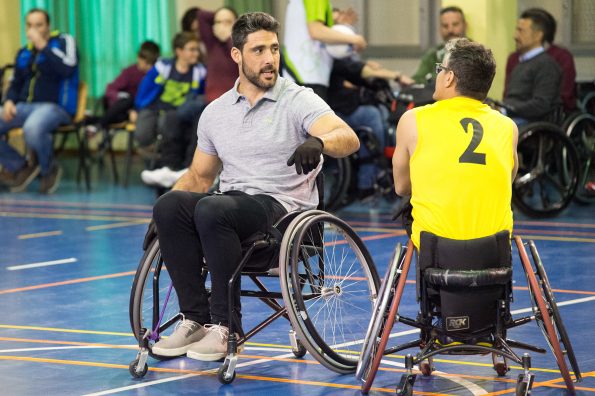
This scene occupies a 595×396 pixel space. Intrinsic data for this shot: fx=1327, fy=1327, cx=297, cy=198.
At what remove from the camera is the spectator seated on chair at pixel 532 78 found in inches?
343

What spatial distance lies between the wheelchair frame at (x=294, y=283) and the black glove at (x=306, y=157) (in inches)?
7.2

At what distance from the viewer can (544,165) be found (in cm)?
838

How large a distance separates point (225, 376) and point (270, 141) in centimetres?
86

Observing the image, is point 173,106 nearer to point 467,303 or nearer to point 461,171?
point 461,171

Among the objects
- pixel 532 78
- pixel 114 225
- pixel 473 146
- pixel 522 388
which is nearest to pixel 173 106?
pixel 114 225

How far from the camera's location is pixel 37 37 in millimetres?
10938

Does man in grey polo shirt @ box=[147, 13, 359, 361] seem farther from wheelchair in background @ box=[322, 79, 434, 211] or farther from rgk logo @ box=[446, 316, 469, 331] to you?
→ wheelchair in background @ box=[322, 79, 434, 211]

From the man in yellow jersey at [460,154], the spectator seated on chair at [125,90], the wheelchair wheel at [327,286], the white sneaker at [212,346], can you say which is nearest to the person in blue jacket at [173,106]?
the spectator seated on chair at [125,90]

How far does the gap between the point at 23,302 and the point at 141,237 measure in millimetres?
2182

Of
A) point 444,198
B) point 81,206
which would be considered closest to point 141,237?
point 81,206

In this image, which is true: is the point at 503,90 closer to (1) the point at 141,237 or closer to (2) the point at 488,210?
(1) the point at 141,237

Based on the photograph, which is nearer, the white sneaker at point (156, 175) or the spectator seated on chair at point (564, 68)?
the spectator seated on chair at point (564, 68)

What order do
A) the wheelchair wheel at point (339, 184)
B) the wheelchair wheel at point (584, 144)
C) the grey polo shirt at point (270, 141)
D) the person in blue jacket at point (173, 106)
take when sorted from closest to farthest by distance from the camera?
the grey polo shirt at point (270, 141) → the wheelchair wheel at point (339, 184) → the wheelchair wheel at point (584, 144) → the person in blue jacket at point (173, 106)

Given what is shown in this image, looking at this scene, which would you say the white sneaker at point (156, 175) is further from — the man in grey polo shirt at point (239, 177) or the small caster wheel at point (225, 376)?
the small caster wheel at point (225, 376)
